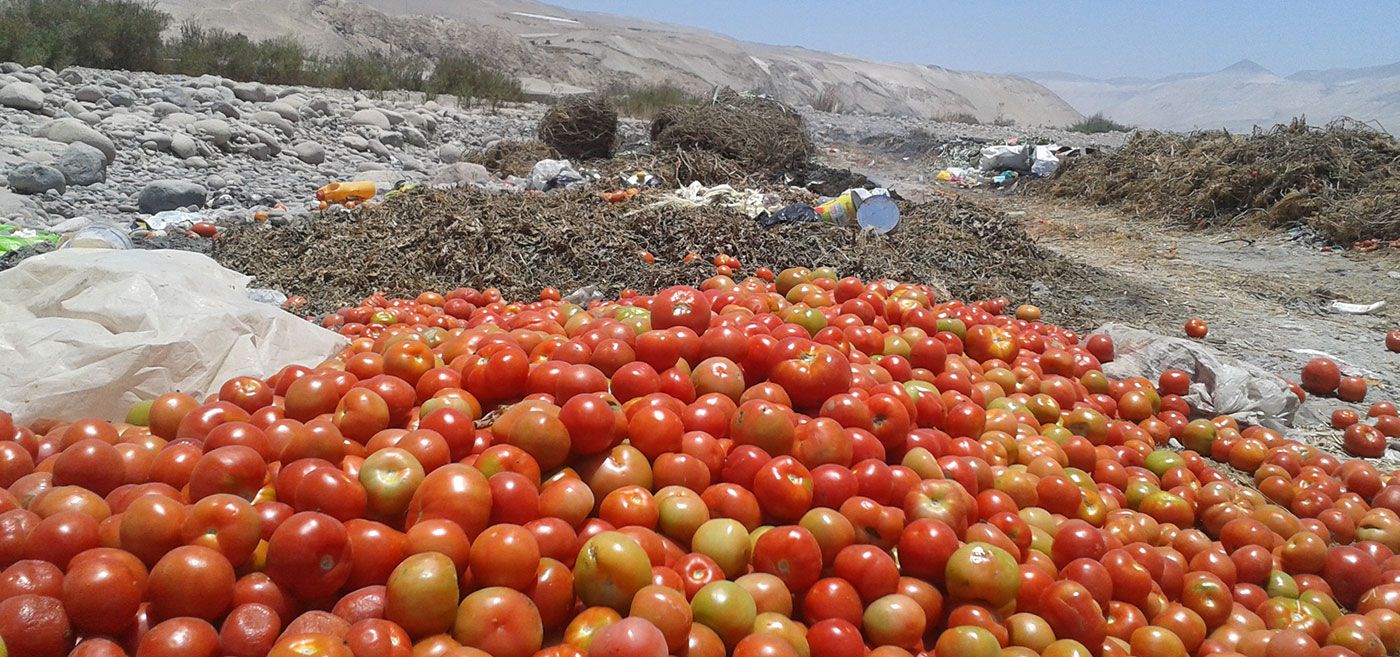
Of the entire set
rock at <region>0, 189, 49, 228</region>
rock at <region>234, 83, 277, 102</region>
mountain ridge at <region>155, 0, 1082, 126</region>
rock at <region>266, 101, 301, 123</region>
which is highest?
mountain ridge at <region>155, 0, 1082, 126</region>

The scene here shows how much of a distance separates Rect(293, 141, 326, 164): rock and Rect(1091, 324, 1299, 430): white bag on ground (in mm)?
12183

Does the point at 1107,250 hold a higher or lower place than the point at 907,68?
lower

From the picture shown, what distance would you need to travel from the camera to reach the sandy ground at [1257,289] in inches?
243

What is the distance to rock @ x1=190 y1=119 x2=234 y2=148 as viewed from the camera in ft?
39.2

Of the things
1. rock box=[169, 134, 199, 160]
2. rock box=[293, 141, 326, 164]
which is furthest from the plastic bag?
rock box=[169, 134, 199, 160]

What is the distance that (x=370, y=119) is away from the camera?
608 inches

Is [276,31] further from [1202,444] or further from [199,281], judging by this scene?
[1202,444]

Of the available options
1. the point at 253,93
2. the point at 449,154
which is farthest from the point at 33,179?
the point at 253,93

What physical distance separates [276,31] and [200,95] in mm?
32247

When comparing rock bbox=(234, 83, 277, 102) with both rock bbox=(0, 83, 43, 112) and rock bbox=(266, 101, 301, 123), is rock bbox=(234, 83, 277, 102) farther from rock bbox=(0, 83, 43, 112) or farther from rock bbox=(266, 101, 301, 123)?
rock bbox=(0, 83, 43, 112)

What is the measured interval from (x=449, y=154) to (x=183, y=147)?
182 inches

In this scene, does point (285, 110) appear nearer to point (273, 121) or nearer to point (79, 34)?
point (273, 121)

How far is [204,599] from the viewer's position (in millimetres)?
1895

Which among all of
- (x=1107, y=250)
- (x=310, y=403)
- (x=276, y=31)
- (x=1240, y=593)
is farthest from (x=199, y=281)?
(x=276, y=31)
